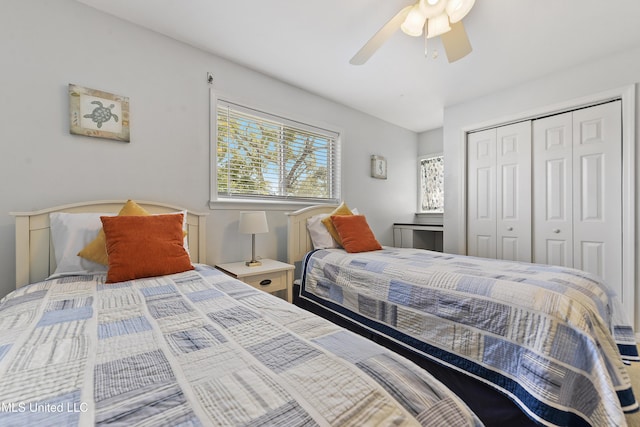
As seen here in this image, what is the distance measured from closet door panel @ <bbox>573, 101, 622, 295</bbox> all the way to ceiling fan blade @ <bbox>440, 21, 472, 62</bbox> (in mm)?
1620

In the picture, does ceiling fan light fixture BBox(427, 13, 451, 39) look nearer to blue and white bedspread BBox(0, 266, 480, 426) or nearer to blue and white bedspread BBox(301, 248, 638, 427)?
blue and white bedspread BBox(301, 248, 638, 427)

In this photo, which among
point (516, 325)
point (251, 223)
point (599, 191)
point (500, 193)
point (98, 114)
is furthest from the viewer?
point (500, 193)

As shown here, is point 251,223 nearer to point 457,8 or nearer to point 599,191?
point 457,8

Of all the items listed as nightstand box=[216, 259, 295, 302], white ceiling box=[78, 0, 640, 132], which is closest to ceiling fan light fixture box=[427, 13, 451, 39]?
white ceiling box=[78, 0, 640, 132]

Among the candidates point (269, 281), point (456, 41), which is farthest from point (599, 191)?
point (269, 281)

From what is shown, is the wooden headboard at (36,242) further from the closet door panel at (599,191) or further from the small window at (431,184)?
the small window at (431,184)

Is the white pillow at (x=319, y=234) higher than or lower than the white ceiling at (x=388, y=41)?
lower

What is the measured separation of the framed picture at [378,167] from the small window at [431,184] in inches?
35.8

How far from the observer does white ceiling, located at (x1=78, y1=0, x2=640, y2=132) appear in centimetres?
179

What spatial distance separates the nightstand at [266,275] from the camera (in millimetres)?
2058

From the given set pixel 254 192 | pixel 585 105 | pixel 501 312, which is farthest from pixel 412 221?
pixel 501 312

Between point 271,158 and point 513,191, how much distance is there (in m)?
2.61

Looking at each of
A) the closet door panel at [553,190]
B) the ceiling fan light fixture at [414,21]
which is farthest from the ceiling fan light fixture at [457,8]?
the closet door panel at [553,190]

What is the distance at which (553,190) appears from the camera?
104 inches
